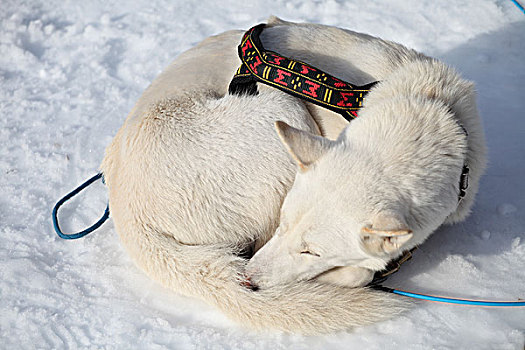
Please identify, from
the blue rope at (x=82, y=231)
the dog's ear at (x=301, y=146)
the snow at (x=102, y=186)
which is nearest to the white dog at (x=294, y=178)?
the dog's ear at (x=301, y=146)

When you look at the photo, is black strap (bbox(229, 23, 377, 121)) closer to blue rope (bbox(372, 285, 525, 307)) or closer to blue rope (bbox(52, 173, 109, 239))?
blue rope (bbox(372, 285, 525, 307))

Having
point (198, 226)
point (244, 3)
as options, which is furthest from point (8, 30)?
point (198, 226)

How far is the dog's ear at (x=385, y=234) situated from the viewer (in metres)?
1.71

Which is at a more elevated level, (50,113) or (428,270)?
(428,270)

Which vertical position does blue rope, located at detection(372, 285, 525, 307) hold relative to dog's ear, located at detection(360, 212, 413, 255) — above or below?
below

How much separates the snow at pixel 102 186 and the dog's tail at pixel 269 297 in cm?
7

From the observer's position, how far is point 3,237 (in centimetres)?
271

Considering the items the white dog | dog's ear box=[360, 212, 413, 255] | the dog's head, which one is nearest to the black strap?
the white dog

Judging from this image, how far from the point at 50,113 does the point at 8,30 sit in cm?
123

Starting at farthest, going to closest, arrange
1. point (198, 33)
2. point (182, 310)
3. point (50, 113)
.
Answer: point (198, 33), point (50, 113), point (182, 310)

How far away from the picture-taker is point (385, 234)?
1720mm

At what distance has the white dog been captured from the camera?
1.93 metres

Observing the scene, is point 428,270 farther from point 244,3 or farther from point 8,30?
point 8,30

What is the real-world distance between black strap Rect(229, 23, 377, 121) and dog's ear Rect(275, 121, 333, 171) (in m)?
0.45
